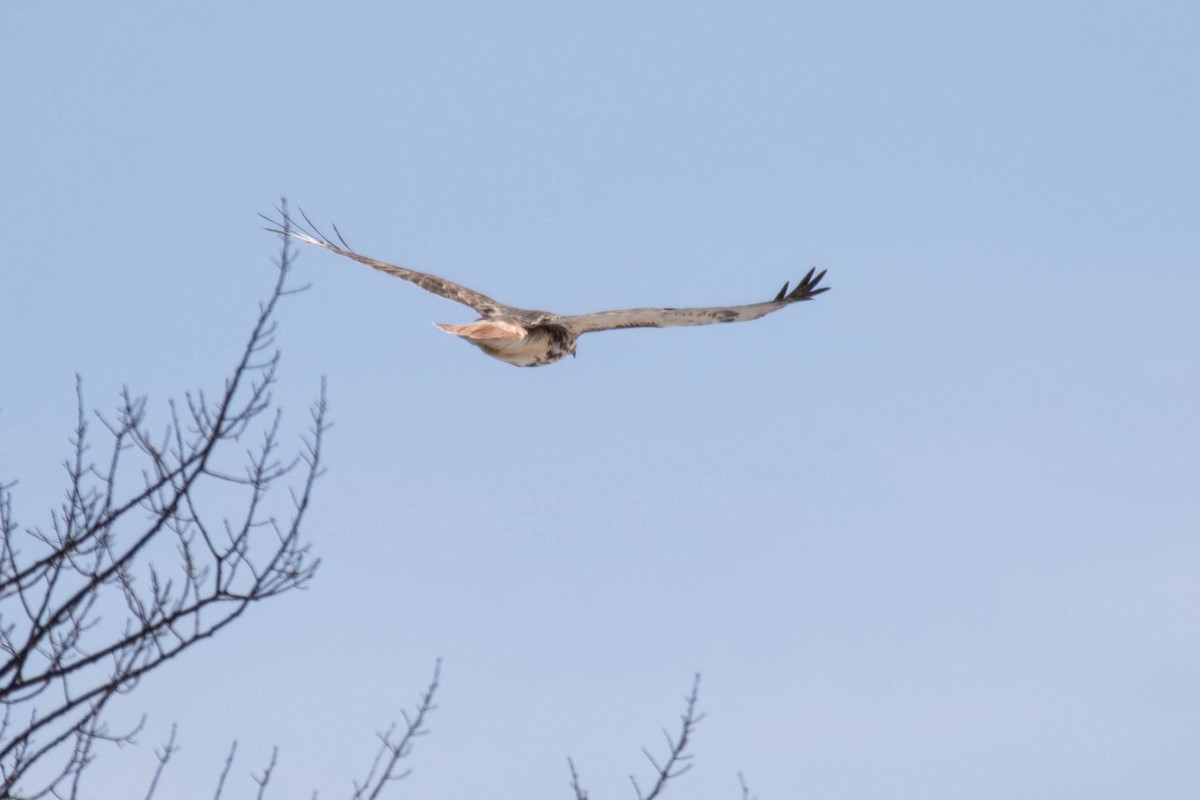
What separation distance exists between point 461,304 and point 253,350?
5678mm

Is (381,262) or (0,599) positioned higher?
(381,262)

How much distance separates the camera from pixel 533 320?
A: 9656 millimetres

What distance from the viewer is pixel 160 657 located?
406 centimetres

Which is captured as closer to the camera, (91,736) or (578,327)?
(91,736)

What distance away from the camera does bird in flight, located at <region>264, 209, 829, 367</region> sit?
9.39m

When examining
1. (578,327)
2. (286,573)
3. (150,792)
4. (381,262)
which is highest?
(381,262)

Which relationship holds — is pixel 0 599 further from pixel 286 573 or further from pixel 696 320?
pixel 696 320

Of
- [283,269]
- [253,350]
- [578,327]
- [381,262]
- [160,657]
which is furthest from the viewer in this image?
[381,262]

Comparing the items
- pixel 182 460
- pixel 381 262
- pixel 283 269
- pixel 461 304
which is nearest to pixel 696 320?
pixel 461 304

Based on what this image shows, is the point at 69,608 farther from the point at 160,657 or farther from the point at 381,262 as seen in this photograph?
the point at 381,262

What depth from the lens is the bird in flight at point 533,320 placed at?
370 inches

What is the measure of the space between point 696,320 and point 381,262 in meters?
2.23

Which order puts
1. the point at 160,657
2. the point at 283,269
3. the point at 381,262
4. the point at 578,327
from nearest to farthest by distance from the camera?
the point at 160,657
the point at 283,269
the point at 578,327
the point at 381,262

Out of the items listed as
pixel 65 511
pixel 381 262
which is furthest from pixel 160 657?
pixel 381 262
